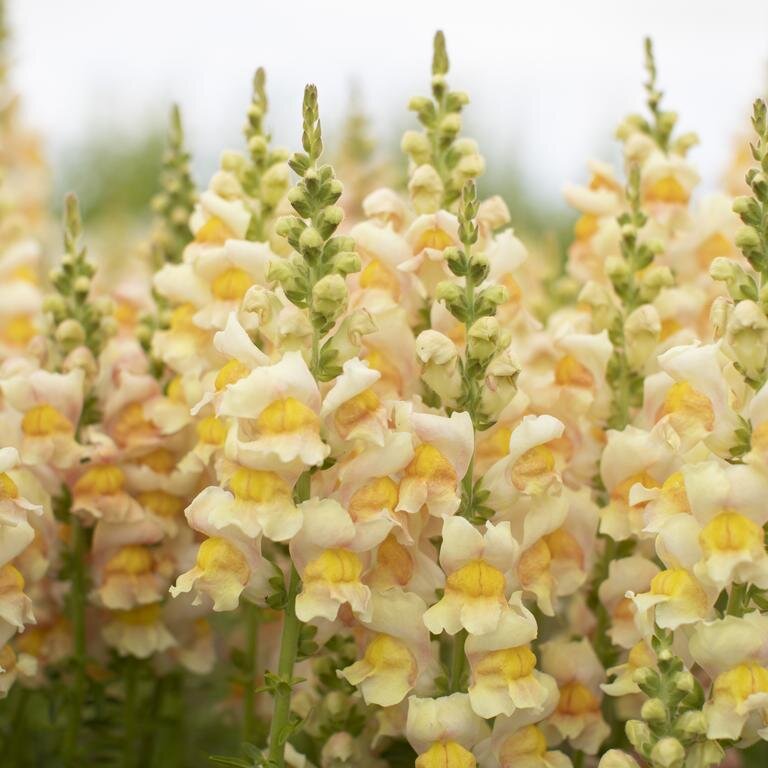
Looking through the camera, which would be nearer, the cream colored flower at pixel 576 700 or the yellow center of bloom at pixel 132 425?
the cream colored flower at pixel 576 700

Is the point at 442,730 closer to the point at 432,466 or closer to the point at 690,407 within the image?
the point at 432,466

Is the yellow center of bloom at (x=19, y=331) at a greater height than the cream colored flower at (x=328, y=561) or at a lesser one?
greater

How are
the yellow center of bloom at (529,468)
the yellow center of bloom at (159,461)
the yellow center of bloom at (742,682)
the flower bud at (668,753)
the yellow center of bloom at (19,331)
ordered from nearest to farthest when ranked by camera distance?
the flower bud at (668,753)
the yellow center of bloom at (742,682)
the yellow center of bloom at (529,468)
the yellow center of bloom at (159,461)
the yellow center of bloom at (19,331)

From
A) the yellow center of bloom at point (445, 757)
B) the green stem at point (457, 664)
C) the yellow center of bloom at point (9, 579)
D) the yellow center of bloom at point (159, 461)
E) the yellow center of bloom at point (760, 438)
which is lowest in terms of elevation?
the yellow center of bloom at point (445, 757)

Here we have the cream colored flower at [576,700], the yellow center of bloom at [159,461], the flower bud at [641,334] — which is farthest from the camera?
the yellow center of bloom at [159,461]

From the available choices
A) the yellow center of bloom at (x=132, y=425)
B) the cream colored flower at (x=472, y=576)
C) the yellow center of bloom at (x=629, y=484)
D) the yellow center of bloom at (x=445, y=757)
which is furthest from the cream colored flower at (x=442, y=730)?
the yellow center of bloom at (x=132, y=425)

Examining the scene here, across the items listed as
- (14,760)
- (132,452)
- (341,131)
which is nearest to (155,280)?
(132,452)

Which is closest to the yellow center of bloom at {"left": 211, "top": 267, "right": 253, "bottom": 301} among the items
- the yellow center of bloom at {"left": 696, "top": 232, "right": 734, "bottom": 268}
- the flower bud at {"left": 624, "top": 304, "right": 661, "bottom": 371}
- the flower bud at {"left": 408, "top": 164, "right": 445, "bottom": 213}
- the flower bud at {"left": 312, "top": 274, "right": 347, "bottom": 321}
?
the flower bud at {"left": 408, "top": 164, "right": 445, "bottom": 213}

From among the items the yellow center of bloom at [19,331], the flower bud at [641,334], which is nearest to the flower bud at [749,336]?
the flower bud at [641,334]

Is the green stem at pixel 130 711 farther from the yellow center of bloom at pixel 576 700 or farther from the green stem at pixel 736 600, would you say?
the green stem at pixel 736 600

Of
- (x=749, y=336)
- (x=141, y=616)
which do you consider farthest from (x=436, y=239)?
(x=141, y=616)
